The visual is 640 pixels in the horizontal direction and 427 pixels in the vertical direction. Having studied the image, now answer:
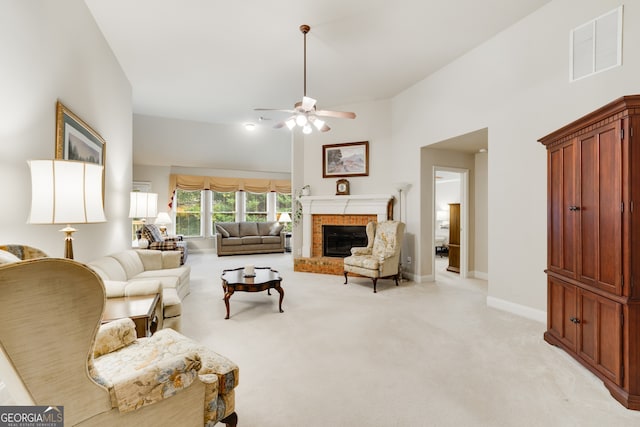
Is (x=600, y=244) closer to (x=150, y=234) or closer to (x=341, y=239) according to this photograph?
(x=341, y=239)

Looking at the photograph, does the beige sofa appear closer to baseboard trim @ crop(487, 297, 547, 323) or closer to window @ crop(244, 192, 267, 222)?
baseboard trim @ crop(487, 297, 547, 323)

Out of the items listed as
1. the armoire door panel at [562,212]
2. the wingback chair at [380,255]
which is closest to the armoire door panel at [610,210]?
the armoire door panel at [562,212]

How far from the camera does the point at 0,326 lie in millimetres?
805

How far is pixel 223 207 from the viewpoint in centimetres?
917

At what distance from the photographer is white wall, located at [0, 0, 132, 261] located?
181 cm

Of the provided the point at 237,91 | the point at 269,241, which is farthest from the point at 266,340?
the point at 269,241

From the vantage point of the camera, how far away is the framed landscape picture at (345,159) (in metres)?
5.99

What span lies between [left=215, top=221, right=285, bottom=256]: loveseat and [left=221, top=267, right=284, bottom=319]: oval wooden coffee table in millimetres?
4348

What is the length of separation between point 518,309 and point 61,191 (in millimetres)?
4345

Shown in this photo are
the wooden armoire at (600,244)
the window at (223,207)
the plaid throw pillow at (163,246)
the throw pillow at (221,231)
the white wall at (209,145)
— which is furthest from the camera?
the window at (223,207)

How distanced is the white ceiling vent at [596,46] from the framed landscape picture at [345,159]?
3392mm

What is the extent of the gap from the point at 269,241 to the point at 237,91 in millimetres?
4405

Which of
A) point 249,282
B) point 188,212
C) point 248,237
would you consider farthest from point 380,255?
point 188,212
